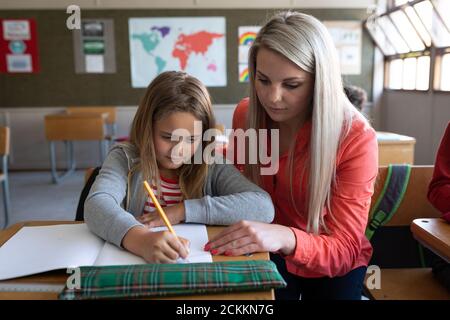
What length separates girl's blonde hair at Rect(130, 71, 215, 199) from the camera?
3.61ft

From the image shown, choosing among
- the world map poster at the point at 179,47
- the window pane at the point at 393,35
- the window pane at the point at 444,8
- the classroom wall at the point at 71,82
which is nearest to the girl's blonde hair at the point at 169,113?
the window pane at the point at 444,8

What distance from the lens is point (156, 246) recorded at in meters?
0.72

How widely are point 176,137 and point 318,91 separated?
1.23ft

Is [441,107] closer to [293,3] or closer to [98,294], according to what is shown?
[293,3]

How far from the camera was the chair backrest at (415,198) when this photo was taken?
142 centimetres

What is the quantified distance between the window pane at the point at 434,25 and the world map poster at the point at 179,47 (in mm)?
2502

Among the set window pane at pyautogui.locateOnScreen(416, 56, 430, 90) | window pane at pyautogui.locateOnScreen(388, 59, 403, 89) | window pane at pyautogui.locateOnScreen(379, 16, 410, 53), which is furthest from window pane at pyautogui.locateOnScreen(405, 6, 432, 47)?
window pane at pyautogui.locateOnScreen(388, 59, 403, 89)

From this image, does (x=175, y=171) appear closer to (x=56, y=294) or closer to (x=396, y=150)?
(x=56, y=294)

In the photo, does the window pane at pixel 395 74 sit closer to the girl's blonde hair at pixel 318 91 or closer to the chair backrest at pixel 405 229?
the chair backrest at pixel 405 229

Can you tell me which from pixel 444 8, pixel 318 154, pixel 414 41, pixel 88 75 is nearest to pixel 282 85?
pixel 318 154

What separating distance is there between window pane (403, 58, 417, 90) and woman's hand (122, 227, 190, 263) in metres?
5.01

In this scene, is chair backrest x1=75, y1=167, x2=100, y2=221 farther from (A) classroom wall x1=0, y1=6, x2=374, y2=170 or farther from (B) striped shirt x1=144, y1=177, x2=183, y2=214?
(A) classroom wall x1=0, y1=6, x2=374, y2=170
